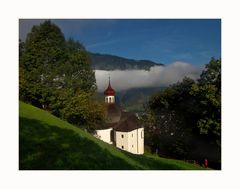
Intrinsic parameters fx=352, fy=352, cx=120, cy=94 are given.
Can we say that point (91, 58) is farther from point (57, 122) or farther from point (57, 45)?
point (57, 122)

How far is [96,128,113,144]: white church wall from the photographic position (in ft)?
39.0

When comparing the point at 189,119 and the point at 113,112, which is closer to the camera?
the point at 189,119

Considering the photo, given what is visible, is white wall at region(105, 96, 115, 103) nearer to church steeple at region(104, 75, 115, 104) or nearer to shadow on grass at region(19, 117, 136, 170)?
church steeple at region(104, 75, 115, 104)

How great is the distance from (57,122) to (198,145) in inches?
201

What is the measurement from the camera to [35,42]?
36.3ft

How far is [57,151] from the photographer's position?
933 centimetres

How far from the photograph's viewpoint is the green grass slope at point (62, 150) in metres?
8.95

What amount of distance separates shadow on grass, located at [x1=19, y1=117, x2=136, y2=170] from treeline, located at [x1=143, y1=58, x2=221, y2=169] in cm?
277

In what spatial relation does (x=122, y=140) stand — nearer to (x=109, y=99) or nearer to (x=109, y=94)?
(x=109, y=99)

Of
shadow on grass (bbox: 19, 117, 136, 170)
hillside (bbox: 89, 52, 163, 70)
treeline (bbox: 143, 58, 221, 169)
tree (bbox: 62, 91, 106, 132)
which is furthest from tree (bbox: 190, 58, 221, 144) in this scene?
tree (bbox: 62, 91, 106, 132)

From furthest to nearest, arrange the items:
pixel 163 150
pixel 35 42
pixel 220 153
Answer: pixel 163 150, pixel 35 42, pixel 220 153

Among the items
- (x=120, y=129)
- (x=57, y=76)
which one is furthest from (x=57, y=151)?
(x=120, y=129)

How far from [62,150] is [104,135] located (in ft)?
10.5
